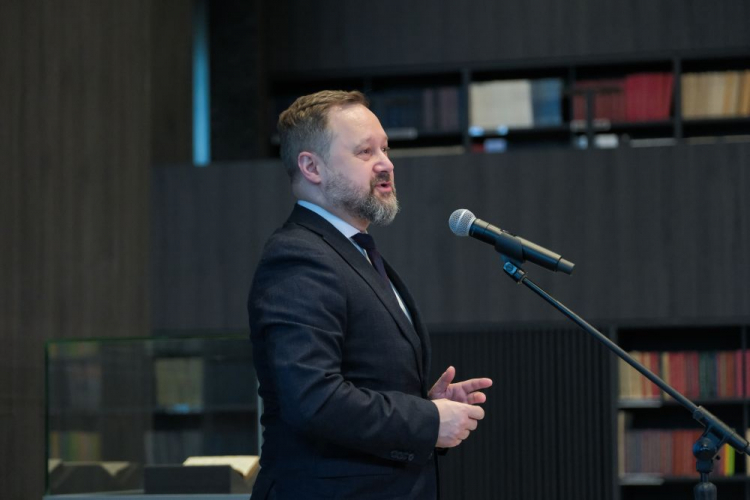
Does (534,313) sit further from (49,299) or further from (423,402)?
(423,402)

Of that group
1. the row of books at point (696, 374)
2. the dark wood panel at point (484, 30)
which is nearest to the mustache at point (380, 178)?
the row of books at point (696, 374)

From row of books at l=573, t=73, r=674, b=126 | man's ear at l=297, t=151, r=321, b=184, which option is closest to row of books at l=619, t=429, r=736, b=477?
row of books at l=573, t=73, r=674, b=126

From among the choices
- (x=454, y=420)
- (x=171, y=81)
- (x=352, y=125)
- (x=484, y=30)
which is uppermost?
(x=484, y=30)

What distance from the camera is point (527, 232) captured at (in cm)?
577

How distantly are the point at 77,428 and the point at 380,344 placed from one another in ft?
3.69

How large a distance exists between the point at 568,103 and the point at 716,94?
927 millimetres

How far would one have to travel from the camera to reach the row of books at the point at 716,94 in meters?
6.75

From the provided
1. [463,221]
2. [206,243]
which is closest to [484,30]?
[206,243]

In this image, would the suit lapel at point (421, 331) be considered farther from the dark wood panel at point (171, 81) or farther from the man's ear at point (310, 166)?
the dark wood panel at point (171, 81)

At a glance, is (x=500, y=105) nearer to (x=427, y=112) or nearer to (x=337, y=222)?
(x=427, y=112)

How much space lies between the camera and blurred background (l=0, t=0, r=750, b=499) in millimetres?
4383

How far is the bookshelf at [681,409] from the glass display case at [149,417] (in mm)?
3409

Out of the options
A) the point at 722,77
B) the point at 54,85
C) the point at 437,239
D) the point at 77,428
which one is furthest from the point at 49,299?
the point at 722,77

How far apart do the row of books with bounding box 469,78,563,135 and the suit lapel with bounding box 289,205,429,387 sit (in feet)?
17.0
